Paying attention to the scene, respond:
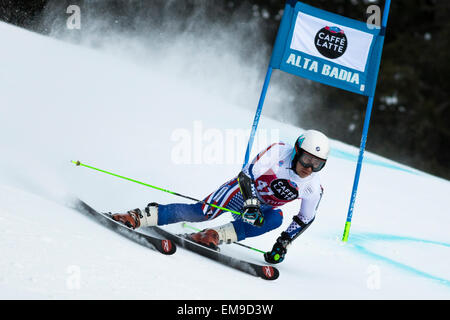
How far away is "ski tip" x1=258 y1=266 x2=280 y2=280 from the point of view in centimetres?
414

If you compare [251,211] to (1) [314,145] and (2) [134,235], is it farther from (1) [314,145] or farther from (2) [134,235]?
(2) [134,235]

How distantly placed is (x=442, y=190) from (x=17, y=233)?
24.2ft

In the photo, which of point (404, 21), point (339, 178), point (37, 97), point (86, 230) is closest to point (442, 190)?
point (339, 178)

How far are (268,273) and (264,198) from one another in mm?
626

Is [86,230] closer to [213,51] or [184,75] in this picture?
[184,75]

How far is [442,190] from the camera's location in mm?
9383

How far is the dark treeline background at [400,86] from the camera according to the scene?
20703 mm

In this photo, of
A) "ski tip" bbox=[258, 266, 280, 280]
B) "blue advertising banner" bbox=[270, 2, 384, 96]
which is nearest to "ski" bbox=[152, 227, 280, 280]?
"ski tip" bbox=[258, 266, 280, 280]

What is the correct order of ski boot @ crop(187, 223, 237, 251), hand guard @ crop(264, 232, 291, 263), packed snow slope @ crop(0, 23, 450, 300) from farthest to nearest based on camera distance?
hand guard @ crop(264, 232, 291, 263) < ski boot @ crop(187, 223, 237, 251) < packed snow slope @ crop(0, 23, 450, 300)

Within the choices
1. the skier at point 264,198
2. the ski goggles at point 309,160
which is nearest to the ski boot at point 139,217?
the skier at point 264,198

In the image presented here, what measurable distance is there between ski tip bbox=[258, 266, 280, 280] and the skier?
0.34 metres

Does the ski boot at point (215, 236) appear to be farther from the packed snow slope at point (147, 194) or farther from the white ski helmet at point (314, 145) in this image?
the white ski helmet at point (314, 145)

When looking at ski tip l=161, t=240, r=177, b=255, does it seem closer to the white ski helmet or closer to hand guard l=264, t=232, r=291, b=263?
hand guard l=264, t=232, r=291, b=263

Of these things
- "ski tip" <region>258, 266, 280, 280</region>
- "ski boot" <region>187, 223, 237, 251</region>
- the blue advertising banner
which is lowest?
"ski tip" <region>258, 266, 280, 280</region>
